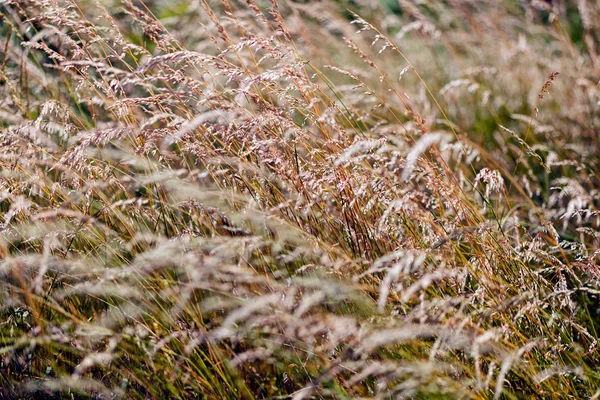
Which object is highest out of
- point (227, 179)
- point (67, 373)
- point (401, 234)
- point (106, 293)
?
point (227, 179)

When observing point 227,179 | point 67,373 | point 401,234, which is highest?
point 227,179

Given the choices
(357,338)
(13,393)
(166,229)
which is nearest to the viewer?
(357,338)

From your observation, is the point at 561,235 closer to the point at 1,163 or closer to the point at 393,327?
the point at 393,327

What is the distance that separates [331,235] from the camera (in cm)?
180

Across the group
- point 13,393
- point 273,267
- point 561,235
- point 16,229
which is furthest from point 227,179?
point 561,235

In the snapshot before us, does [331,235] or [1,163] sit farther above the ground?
[1,163]

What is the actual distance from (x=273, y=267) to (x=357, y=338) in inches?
21.7

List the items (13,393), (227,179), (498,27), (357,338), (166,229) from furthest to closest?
(498,27), (166,229), (227,179), (13,393), (357,338)

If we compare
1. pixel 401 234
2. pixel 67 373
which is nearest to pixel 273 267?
pixel 401 234

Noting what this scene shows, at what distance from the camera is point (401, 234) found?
1.79 meters

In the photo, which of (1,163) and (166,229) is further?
(166,229)

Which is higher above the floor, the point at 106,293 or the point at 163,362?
the point at 106,293

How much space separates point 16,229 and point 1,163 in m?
0.25

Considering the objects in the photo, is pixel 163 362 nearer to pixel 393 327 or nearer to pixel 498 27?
pixel 393 327
